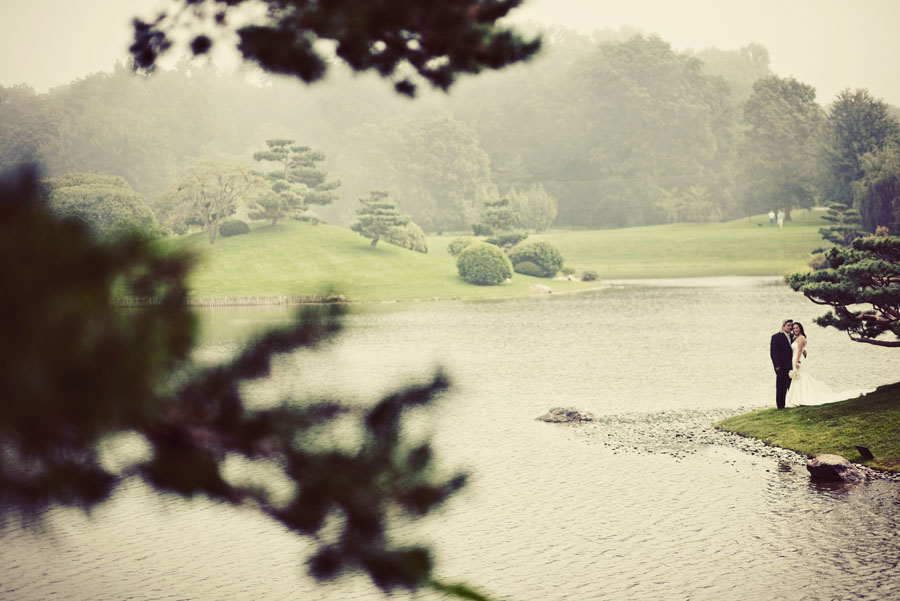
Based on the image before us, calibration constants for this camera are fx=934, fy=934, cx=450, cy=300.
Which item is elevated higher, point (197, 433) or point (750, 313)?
point (197, 433)

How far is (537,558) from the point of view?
12492 millimetres

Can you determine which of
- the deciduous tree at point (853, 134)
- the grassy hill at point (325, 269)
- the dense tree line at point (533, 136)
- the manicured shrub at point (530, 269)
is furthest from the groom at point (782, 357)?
the dense tree line at point (533, 136)

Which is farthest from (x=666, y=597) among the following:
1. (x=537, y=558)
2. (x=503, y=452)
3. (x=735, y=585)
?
(x=503, y=452)

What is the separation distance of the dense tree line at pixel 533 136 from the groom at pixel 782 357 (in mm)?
78422

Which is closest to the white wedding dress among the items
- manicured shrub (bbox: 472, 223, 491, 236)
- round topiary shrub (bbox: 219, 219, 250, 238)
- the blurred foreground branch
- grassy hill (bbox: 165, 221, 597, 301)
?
the blurred foreground branch

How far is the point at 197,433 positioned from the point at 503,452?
48.7 ft

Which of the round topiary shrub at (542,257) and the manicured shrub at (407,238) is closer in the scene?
the round topiary shrub at (542,257)

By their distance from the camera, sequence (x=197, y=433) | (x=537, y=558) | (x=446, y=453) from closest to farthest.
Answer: (x=197, y=433) → (x=537, y=558) → (x=446, y=453)

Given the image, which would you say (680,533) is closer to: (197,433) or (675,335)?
(197,433)

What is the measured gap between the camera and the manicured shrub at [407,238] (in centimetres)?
7556

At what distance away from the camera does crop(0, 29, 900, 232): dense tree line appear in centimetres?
10756

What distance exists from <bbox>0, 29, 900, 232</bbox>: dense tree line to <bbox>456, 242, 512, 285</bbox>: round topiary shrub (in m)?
40.2

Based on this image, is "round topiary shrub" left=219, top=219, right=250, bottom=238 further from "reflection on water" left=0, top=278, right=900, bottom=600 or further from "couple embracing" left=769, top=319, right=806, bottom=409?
"couple embracing" left=769, top=319, right=806, bottom=409

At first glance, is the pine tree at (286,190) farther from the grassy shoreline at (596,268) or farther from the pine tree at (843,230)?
the pine tree at (843,230)
